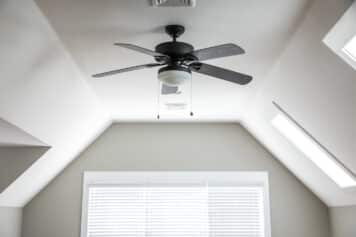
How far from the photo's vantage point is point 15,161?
452 cm

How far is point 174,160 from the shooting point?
5668 millimetres

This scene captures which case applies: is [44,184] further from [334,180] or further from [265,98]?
[334,180]

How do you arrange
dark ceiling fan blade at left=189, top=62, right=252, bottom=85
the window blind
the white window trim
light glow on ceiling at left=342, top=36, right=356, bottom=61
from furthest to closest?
the window blind, dark ceiling fan blade at left=189, top=62, right=252, bottom=85, light glow on ceiling at left=342, top=36, right=356, bottom=61, the white window trim

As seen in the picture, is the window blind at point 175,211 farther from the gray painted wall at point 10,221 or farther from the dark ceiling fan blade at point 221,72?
the dark ceiling fan blade at point 221,72

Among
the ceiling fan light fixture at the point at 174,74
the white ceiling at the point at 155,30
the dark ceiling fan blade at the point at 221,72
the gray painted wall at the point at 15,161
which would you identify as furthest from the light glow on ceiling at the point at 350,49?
the gray painted wall at the point at 15,161

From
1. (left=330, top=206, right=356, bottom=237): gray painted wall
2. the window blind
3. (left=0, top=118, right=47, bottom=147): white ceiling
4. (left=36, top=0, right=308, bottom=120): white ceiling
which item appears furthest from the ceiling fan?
the window blind

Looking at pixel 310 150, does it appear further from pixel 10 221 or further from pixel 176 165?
pixel 10 221

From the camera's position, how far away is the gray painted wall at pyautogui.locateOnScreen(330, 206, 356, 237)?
4.76 meters

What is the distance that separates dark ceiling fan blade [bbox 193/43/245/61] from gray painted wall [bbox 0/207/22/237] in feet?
11.6

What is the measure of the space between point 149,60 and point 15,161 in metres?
2.15

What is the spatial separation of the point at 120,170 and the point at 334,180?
111 inches

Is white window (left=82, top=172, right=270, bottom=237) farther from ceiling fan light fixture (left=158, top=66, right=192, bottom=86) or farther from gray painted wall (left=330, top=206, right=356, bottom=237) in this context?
ceiling fan light fixture (left=158, top=66, right=192, bottom=86)

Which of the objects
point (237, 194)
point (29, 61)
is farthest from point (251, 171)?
point (29, 61)

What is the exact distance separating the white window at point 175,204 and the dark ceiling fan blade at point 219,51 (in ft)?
10.3
